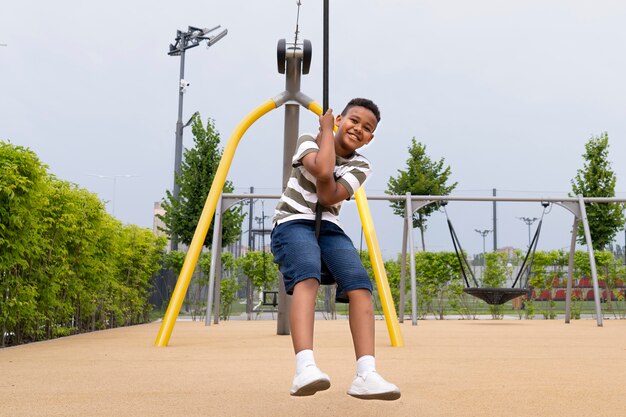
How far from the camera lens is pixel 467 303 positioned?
11336 millimetres

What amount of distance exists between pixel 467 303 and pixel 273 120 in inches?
274

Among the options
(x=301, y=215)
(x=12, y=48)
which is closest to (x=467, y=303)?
(x=12, y=48)

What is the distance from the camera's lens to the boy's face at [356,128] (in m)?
2.18

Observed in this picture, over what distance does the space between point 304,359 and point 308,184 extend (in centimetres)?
59

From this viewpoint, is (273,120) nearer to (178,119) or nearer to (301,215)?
(301,215)

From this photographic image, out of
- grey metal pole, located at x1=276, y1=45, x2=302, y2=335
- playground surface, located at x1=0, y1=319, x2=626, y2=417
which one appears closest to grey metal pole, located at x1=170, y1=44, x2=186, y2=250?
grey metal pole, located at x1=276, y1=45, x2=302, y2=335

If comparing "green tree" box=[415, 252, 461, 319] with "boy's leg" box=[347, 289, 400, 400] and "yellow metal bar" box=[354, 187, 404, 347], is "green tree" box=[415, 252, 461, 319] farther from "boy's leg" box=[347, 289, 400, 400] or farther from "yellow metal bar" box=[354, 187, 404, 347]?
"boy's leg" box=[347, 289, 400, 400]

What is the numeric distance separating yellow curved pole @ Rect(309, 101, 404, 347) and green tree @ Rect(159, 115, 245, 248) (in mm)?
8440

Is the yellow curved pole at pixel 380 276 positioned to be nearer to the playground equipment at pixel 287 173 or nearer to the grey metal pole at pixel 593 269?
the playground equipment at pixel 287 173

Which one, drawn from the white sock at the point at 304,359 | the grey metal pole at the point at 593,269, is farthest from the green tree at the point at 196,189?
the white sock at the point at 304,359

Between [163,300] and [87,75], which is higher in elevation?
[87,75]

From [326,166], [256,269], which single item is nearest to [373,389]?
[326,166]

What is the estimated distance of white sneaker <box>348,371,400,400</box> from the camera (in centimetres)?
188

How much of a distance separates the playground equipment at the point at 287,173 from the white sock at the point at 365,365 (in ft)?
9.33
